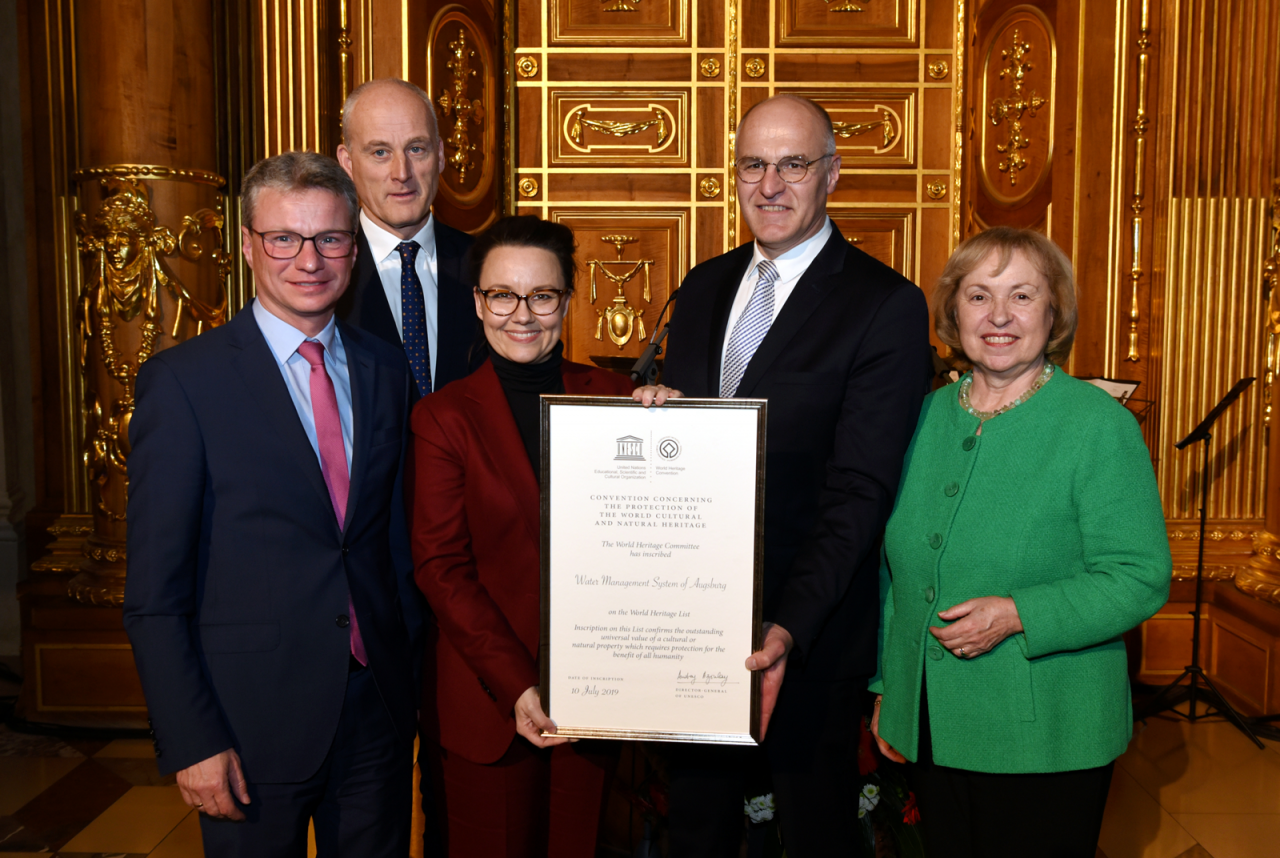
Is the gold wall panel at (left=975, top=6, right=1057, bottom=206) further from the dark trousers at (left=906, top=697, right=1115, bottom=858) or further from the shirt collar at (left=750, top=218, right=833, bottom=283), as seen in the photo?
the dark trousers at (left=906, top=697, right=1115, bottom=858)

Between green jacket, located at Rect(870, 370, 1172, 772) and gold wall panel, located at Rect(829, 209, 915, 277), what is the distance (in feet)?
12.1

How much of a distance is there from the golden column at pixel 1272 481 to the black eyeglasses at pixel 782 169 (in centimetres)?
344

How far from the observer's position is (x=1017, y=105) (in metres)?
5.00

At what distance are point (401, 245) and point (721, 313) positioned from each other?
1.04 metres

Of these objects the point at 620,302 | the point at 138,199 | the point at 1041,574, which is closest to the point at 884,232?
the point at 620,302

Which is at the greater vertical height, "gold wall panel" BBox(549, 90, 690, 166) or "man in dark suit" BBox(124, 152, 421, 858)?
→ "gold wall panel" BBox(549, 90, 690, 166)

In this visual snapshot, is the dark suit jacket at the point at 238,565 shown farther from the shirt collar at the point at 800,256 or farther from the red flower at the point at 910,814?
the red flower at the point at 910,814

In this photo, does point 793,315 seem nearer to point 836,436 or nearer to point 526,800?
point 836,436

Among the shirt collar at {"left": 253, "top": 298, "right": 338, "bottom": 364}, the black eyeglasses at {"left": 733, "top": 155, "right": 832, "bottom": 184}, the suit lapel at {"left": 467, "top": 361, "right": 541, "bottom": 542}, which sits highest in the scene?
the black eyeglasses at {"left": 733, "top": 155, "right": 832, "bottom": 184}

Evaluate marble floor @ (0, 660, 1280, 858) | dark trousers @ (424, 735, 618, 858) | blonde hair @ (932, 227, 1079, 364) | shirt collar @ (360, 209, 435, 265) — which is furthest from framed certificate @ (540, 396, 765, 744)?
marble floor @ (0, 660, 1280, 858)

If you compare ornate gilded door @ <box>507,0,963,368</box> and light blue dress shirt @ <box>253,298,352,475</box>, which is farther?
ornate gilded door @ <box>507,0,963,368</box>

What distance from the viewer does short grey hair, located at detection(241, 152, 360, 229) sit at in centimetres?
192

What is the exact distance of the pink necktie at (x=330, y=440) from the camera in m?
1.96

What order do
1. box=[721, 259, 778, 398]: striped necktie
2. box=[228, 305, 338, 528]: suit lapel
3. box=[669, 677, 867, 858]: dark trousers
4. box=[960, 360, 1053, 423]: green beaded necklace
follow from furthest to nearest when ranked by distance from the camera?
box=[721, 259, 778, 398]: striped necktie < box=[669, 677, 867, 858]: dark trousers < box=[960, 360, 1053, 423]: green beaded necklace < box=[228, 305, 338, 528]: suit lapel
